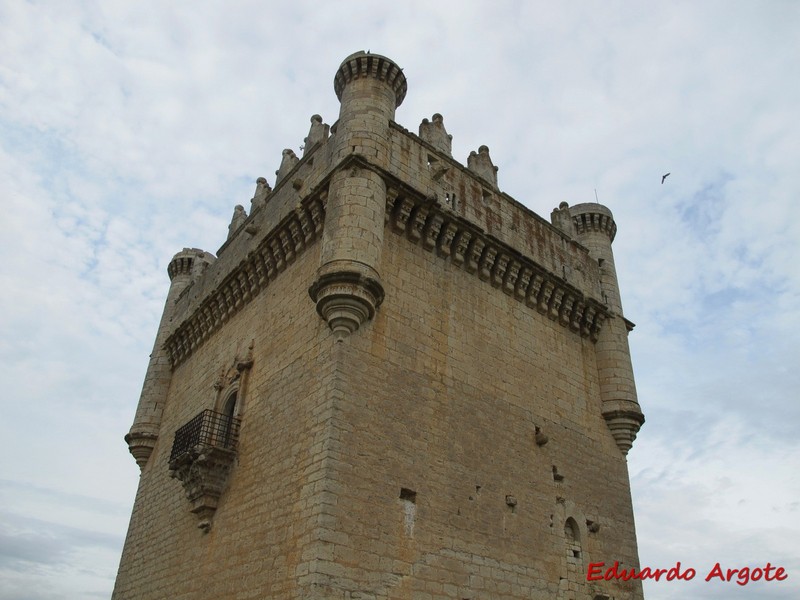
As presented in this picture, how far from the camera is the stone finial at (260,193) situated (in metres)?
16.0

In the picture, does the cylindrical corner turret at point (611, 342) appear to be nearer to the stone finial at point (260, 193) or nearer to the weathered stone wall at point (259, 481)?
the weathered stone wall at point (259, 481)

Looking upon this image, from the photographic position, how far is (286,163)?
15.2 meters

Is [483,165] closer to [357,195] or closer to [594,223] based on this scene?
[594,223]

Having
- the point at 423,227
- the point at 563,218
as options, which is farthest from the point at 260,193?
the point at 563,218

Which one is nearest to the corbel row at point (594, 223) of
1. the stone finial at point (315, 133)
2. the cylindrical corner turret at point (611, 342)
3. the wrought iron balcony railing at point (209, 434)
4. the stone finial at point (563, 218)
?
the cylindrical corner turret at point (611, 342)

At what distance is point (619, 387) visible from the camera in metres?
13.9

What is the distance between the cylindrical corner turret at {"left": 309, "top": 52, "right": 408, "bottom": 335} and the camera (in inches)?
384

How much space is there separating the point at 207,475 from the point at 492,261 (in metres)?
6.62

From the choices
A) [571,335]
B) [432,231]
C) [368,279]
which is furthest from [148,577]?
[571,335]

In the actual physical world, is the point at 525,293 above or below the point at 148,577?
above

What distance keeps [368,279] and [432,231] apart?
2440 mm

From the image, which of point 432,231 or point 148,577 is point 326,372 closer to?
point 432,231

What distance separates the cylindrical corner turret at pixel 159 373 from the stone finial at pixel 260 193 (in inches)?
129

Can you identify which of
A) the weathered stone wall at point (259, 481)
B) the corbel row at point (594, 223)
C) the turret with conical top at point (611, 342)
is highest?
the corbel row at point (594, 223)
